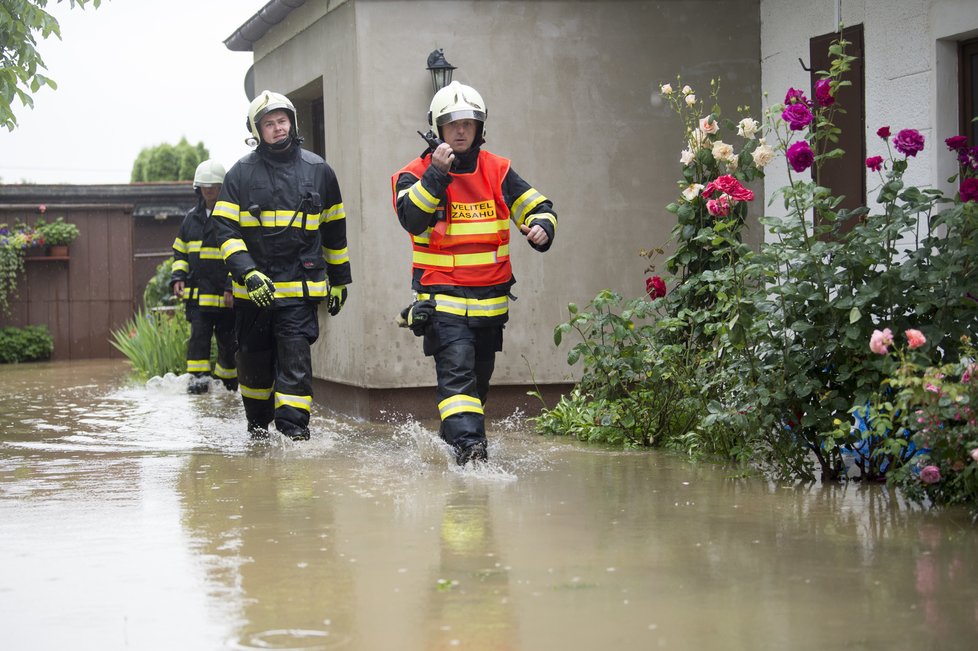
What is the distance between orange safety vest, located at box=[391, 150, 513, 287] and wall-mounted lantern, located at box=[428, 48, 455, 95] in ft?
7.92

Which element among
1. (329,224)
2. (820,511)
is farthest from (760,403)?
(329,224)

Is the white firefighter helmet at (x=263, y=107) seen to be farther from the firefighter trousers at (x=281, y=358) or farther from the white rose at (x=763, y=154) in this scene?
the white rose at (x=763, y=154)

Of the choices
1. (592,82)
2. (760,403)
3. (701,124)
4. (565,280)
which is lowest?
(760,403)

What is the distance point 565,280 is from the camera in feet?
31.6

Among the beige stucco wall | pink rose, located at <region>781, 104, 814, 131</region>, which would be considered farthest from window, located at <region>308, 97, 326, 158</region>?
pink rose, located at <region>781, 104, 814, 131</region>

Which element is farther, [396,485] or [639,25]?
[639,25]

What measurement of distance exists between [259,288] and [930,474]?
3980 mm

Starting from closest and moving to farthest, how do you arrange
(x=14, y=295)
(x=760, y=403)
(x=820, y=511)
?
(x=820, y=511), (x=760, y=403), (x=14, y=295)

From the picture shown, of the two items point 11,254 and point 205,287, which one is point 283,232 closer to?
point 205,287

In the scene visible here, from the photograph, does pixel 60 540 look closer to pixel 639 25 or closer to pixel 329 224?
pixel 329 224

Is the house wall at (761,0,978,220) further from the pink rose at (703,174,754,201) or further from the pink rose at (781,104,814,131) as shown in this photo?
the pink rose at (781,104,814,131)

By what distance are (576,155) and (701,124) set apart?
6.75ft

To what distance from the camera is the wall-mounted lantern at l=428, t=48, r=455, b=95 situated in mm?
9281

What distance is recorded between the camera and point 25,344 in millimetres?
19250
